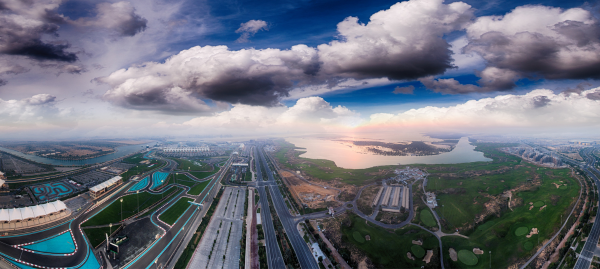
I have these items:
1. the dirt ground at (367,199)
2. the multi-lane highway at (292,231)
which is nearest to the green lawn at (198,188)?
the multi-lane highway at (292,231)

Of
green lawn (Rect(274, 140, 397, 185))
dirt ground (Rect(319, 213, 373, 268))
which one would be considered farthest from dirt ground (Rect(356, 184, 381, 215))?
green lawn (Rect(274, 140, 397, 185))

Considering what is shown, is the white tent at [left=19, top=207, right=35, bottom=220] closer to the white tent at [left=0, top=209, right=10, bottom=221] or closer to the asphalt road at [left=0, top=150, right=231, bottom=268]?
the white tent at [left=0, top=209, right=10, bottom=221]

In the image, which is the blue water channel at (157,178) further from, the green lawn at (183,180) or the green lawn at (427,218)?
the green lawn at (427,218)

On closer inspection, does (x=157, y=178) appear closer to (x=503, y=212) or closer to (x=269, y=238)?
(x=269, y=238)

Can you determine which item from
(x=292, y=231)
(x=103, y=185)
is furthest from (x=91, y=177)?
(x=292, y=231)

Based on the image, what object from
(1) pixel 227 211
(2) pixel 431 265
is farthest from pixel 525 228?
(1) pixel 227 211

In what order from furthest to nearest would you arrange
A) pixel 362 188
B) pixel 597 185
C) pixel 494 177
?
1. pixel 494 177
2. pixel 362 188
3. pixel 597 185

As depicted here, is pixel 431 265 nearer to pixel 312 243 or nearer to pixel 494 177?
pixel 312 243
